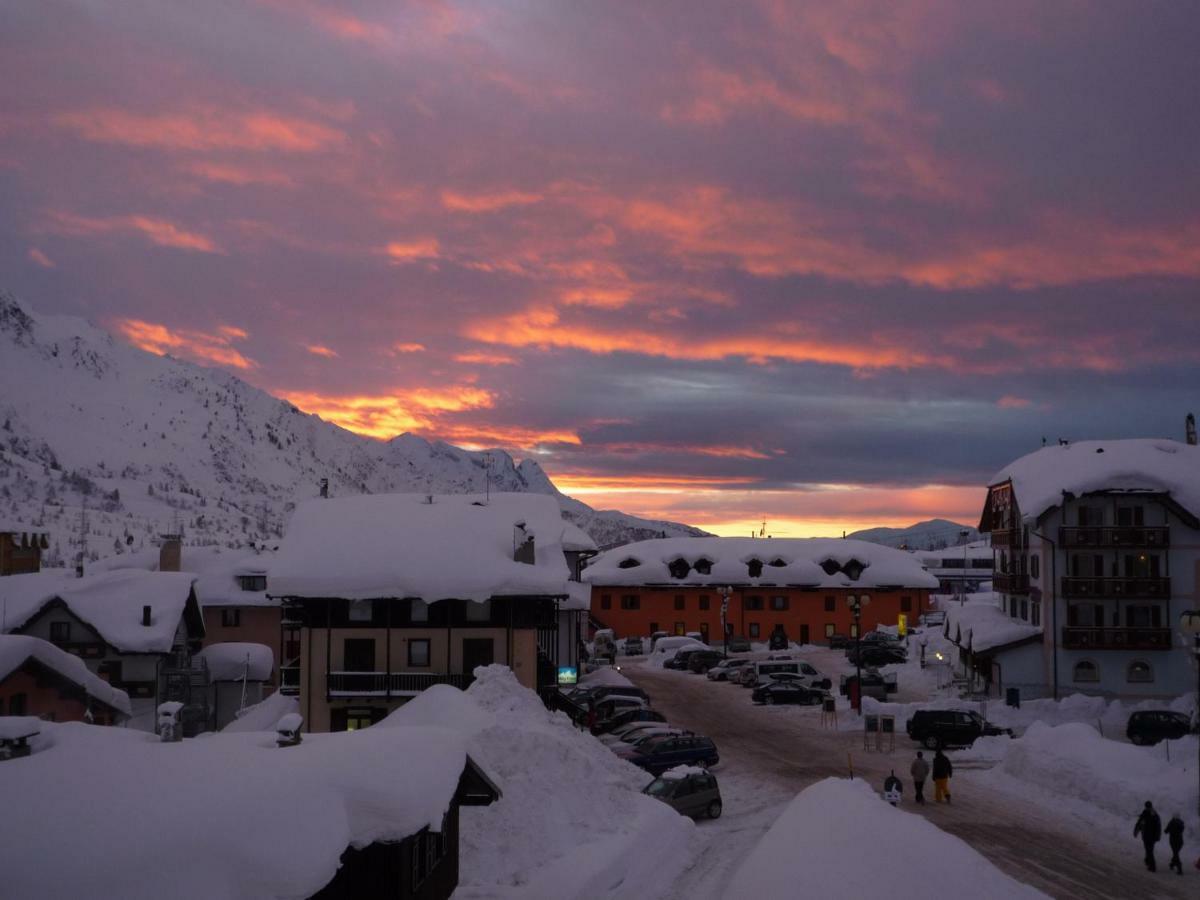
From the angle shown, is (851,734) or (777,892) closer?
(777,892)

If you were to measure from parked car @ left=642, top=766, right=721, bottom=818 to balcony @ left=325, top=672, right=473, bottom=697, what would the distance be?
Answer: 1727 cm

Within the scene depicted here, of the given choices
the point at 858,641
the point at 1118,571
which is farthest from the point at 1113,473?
the point at 858,641

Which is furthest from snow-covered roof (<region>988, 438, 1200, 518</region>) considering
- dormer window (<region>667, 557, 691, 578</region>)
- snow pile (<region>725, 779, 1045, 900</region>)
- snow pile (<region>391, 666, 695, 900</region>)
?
dormer window (<region>667, 557, 691, 578</region>)

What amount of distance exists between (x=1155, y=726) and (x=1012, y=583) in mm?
19001

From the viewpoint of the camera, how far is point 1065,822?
113 feet

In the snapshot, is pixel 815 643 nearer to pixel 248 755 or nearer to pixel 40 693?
pixel 40 693

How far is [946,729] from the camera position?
48.8 meters

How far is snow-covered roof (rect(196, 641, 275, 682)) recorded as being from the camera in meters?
70.7

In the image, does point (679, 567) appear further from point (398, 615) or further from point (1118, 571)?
point (398, 615)

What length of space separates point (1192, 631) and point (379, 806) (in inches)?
946

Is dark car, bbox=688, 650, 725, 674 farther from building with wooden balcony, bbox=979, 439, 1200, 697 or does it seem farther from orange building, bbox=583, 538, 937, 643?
building with wooden balcony, bbox=979, 439, 1200, 697

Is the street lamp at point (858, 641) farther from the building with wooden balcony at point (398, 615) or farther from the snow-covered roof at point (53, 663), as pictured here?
the snow-covered roof at point (53, 663)

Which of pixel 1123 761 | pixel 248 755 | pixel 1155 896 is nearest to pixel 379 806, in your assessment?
pixel 248 755

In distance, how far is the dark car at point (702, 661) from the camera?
83.5 m
